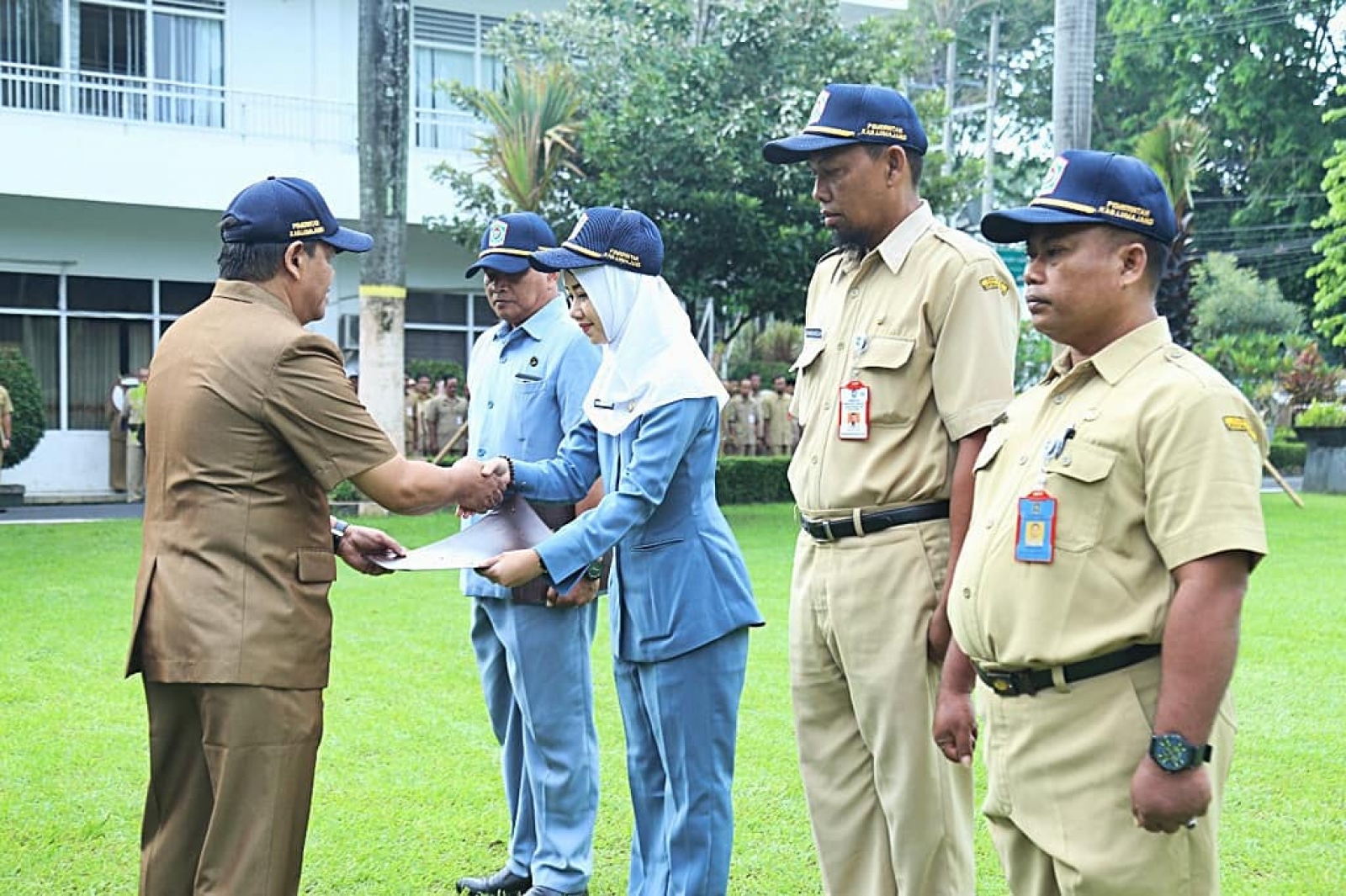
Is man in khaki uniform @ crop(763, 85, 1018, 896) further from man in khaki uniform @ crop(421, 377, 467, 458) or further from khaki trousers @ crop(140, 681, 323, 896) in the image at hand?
man in khaki uniform @ crop(421, 377, 467, 458)

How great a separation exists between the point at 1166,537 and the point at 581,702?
8.31 ft

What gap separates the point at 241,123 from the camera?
2169 cm

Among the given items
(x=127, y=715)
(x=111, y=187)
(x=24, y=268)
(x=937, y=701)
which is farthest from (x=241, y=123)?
(x=937, y=701)

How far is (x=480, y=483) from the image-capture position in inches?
175

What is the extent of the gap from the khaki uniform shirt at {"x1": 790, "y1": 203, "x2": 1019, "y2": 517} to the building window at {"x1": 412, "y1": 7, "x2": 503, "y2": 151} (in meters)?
20.1

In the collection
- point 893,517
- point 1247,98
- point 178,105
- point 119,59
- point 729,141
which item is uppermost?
point 1247,98

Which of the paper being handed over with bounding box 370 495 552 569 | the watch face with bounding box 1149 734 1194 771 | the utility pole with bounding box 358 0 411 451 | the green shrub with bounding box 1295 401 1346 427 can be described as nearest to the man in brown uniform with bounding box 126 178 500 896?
the paper being handed over with bounding box 370 495 552 569

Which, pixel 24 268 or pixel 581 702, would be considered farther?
pixel 24 268

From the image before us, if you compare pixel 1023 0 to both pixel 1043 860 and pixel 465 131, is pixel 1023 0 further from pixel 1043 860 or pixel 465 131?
pixel 1043 860

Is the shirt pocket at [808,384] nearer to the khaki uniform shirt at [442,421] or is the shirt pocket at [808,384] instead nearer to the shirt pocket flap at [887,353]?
the shirt pocket flap at [887,353]

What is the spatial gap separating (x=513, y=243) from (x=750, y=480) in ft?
50.8

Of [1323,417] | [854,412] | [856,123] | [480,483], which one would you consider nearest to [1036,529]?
[854,412]

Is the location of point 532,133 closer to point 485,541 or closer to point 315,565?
point 485,541

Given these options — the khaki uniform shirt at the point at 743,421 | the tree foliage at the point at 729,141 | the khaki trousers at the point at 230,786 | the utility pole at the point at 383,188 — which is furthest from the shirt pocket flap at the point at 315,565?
the khaki uniform shirt at the point at 743,421
